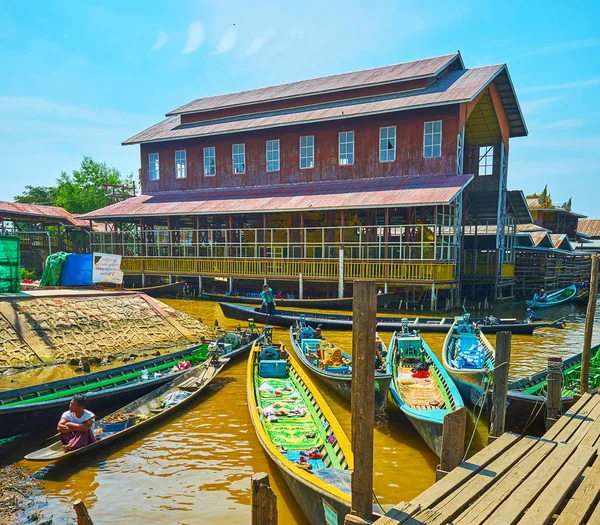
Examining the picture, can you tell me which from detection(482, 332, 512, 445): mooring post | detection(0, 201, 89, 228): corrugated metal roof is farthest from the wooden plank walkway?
detection(0, 201, 89, 228): corrugated metal roof

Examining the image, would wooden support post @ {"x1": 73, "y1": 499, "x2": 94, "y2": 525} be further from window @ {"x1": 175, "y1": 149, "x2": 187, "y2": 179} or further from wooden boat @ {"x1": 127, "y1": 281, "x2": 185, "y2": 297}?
window @ {"x1": 175, "y1": 149, "x2": 187, "y2": 179}

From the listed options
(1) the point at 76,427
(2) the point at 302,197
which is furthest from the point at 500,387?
(2) the point at 302,197

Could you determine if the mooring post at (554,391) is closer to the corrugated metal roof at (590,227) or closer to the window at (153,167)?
the window at (153,167)

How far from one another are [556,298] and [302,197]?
1672 centimetres

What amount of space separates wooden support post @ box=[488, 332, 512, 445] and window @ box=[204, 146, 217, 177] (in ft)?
89.0

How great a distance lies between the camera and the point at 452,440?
523cm

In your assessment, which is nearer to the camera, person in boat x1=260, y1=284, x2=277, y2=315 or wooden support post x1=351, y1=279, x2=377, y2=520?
wooden support post x1=351, y1=279, x2=377, y2=520

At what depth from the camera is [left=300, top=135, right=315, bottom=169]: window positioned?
2792 centimetres

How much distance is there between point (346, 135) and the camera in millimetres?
26781

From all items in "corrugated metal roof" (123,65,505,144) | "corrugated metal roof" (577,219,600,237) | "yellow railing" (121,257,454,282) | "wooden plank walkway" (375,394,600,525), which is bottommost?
"wooden plank walkway" (375,394,600,525)

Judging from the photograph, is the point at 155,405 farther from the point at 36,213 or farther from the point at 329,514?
the point at 36,213

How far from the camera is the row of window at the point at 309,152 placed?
2448cm

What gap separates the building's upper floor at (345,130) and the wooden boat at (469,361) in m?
12.9

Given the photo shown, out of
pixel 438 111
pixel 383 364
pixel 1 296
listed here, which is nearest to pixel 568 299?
pixel 438 111
